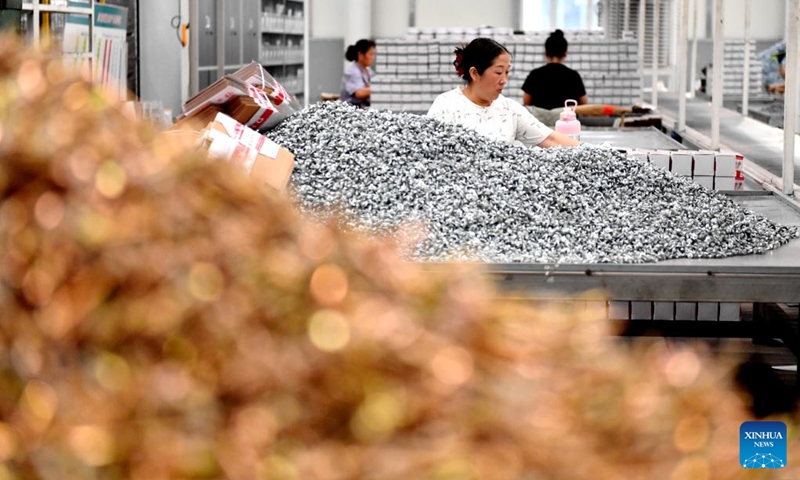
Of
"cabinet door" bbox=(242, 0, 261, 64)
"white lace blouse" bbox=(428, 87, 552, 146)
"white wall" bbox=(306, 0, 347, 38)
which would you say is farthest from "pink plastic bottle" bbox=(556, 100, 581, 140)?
"white wall" bbox=(306, 0, 347, 38)

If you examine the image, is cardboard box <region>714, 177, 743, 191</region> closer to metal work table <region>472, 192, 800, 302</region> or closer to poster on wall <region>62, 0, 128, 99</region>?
metal work table <region>472, 192, 800, 302</region>

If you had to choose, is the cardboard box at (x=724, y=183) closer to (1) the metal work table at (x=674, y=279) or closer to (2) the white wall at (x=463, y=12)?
(1) the metal work table at (x=674, y=279)

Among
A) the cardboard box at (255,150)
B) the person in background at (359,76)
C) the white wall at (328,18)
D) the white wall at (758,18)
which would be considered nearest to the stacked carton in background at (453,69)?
the person in background at (359,76)

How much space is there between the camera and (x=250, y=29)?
10.9m

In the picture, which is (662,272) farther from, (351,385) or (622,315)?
(351,385)

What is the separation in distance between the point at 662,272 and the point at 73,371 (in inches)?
71.7

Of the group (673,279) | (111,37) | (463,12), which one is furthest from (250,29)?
(673,279)

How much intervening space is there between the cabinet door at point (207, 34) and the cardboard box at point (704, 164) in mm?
6332

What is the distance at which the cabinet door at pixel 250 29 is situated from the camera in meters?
10.7

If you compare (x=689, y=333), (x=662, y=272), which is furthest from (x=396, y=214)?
(x=689, y=333)

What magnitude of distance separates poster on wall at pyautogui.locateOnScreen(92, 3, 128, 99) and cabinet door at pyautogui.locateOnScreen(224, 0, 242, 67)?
8.79ft

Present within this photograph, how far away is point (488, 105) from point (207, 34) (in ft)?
18.7

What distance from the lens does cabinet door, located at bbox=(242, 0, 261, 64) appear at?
10.7 meters

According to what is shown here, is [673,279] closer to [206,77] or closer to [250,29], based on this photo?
[206,77]
